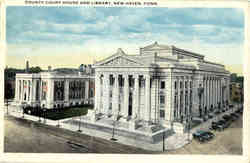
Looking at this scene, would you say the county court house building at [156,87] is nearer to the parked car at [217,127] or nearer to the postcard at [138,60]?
the postcard at [138,60]

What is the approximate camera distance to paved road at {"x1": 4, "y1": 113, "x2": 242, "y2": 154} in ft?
60.5

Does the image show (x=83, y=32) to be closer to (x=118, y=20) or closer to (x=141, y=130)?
(x=118, y=20)

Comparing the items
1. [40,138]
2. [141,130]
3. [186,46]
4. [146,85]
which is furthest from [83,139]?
[186,46]

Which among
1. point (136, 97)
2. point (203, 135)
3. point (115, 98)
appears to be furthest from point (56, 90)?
point (203, 135)

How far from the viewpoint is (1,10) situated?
732 inches

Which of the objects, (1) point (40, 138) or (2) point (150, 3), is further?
(1) point (40, 138)

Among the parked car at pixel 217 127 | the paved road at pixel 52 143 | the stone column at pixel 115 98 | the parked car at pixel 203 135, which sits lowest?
the paved road at pixel 52 143

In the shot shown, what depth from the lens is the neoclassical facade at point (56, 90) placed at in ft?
99.9

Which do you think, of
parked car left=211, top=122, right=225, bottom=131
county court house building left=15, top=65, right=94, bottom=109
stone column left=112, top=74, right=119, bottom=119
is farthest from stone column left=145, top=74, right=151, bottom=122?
county court house building left=15, top=65, right=94, bottom=109

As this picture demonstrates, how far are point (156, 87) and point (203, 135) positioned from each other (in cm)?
758

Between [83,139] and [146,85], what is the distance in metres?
8.88

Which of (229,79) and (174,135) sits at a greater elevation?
(229,79)

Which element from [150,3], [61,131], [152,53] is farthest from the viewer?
[61,131]

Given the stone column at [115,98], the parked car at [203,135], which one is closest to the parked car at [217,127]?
the parked car at [203,135]
